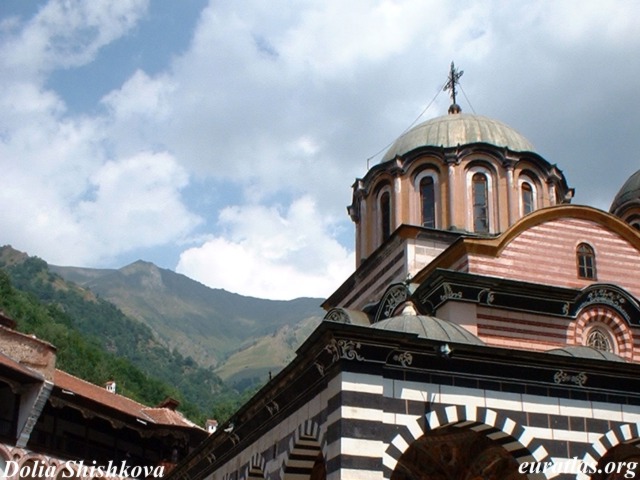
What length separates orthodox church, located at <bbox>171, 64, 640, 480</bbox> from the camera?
14.5 m

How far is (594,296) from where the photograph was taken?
19.7m

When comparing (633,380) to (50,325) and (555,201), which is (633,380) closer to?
(555,201)

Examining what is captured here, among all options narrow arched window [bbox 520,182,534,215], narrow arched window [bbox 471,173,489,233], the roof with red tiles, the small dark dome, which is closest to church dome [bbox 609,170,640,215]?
narrow arched window [bbox 520,182,534,215]

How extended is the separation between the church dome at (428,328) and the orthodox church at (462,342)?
37 mm

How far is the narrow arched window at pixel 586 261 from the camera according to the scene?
20734mm

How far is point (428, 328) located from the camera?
1567 centimetres

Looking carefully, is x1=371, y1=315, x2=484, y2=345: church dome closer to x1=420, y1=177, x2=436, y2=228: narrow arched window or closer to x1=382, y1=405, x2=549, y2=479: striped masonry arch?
x1=382, y1=405, x2=549, y2=479: striped masonry arch

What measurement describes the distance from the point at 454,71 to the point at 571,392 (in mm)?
14212

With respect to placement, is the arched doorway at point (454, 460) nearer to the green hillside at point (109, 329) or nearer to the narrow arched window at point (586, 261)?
the narrow arched window at point (586, 261)

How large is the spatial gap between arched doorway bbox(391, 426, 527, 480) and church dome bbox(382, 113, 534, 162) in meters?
8.85

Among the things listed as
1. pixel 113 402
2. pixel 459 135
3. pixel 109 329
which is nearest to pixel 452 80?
pixel 459 135

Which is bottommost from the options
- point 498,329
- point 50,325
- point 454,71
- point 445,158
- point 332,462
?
point 332,462

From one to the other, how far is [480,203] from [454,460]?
7.77 meters

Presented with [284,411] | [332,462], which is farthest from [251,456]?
[332,462]
